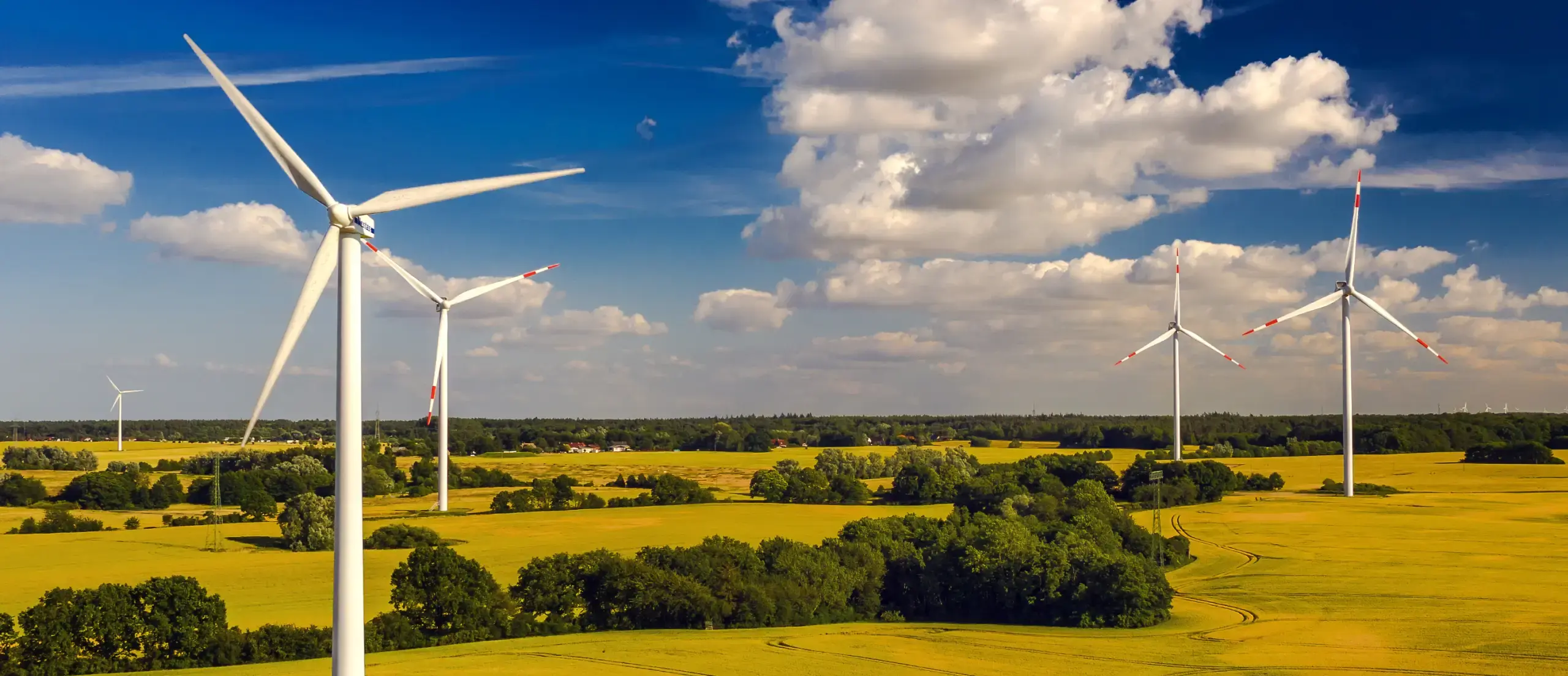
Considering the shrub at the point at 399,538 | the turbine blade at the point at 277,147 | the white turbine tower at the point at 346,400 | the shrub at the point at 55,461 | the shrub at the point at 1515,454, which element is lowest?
the shrub at the point at 399,538

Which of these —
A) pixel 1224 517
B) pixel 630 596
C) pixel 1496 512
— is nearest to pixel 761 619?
pixel 630 596

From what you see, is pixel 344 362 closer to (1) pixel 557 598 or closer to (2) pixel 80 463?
(1) pixel 557 598

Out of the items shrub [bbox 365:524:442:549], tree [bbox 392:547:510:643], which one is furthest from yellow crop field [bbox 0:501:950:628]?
tree [bbox 392:547:510:643]

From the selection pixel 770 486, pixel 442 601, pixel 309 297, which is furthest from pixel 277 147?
pixel 770 486

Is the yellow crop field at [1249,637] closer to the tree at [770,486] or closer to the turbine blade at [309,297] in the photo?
the turbine blade at [309,297]

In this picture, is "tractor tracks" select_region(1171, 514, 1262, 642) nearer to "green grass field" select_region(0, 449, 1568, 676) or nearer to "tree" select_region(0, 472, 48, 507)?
"green grass field" select_region(0, 449, 1568, 676)

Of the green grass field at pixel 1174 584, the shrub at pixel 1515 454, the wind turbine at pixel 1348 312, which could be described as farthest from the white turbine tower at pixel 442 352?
the shrub at pixel 1515 454

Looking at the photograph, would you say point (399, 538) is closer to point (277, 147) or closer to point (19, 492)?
point (19, 492)
